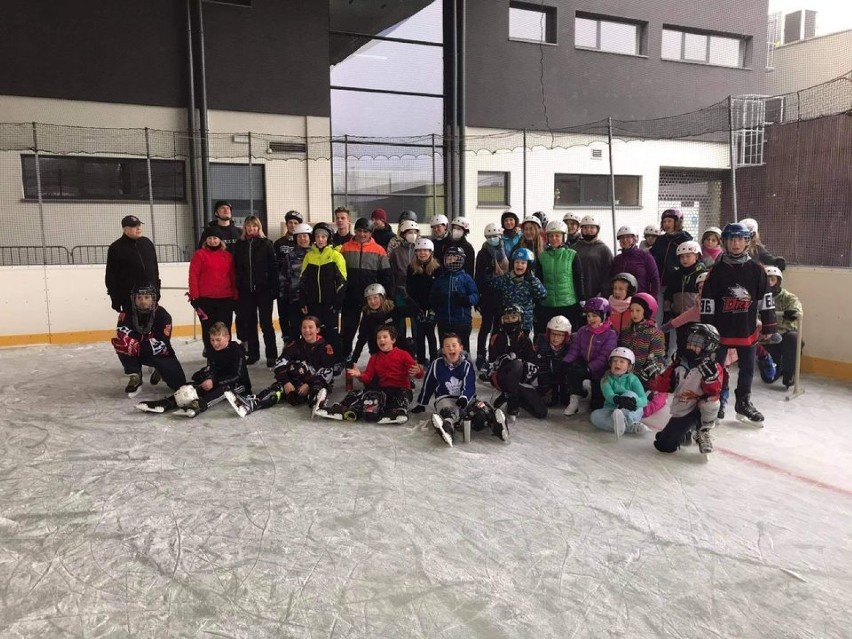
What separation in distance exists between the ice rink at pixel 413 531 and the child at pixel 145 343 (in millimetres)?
761

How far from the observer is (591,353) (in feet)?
14.9

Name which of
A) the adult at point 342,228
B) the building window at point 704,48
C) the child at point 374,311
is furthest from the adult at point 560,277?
the building window at point 704,48

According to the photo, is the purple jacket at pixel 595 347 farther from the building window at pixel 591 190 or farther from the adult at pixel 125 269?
the building window at pixel 591 190

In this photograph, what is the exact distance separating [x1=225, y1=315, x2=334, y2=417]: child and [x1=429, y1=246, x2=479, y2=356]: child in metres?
1.01

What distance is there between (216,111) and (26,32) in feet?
8.75

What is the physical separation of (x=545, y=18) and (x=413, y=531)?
11.9m

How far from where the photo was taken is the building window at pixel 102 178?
8.38 metres

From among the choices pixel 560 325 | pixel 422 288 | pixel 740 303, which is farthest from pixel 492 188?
pixel 740 303

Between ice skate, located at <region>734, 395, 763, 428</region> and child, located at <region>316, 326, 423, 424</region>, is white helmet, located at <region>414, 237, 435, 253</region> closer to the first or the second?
child, located at <region>316, 326, 423, 424</region>

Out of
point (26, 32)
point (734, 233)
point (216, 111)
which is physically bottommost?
point (734, 233)

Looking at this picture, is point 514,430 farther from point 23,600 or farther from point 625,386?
point 23,600

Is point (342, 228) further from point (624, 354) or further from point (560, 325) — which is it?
point (624, 354)

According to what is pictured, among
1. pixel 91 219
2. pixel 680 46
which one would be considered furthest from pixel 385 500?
pixel 680 46

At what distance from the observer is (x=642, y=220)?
12.8 metres
